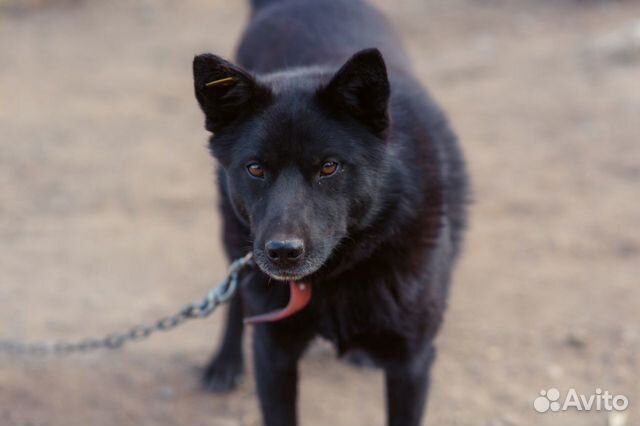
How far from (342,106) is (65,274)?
2813mm

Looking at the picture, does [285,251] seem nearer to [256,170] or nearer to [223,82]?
[256,170]

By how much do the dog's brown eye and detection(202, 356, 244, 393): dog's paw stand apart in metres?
1.67

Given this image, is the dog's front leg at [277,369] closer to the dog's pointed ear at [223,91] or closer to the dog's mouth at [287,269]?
the dog's mouth at [287,269]

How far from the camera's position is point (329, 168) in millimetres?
2629

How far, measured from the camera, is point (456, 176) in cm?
341

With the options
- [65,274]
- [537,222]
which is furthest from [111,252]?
[537,222]

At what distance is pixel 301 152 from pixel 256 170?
0.51ft

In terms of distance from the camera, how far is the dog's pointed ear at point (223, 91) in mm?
2584

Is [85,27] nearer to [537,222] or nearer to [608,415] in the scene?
[537,222]

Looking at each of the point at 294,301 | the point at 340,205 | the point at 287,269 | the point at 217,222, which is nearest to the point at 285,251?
the point at 287,269

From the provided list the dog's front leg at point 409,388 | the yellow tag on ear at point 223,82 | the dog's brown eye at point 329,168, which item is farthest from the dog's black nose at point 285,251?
the dog's front leg at point 409,388

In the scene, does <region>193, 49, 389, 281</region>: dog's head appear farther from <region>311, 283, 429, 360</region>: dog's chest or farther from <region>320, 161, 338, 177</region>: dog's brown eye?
<region>311, 283, 429, 360</region>: dog's chest

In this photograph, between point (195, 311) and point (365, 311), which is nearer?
point (365, 311)

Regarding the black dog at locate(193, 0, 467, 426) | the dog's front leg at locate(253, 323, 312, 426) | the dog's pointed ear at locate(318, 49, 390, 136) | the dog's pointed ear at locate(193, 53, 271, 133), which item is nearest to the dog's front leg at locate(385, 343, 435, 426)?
the black dog at locate(193, 0, 467, 426)
